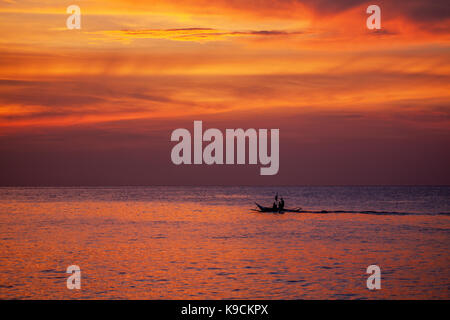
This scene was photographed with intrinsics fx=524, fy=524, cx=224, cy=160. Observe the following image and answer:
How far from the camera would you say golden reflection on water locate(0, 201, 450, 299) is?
21.3 m

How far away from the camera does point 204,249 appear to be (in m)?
33.0

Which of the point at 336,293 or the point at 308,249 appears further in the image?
the point at 308,249

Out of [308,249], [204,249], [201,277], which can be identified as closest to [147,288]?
[201,277]

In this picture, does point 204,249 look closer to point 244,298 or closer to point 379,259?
point 379,259

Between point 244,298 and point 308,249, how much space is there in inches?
537

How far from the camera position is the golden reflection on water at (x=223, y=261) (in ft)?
70.0

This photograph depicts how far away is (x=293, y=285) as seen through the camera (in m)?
22.3

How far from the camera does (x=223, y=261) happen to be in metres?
28.2
